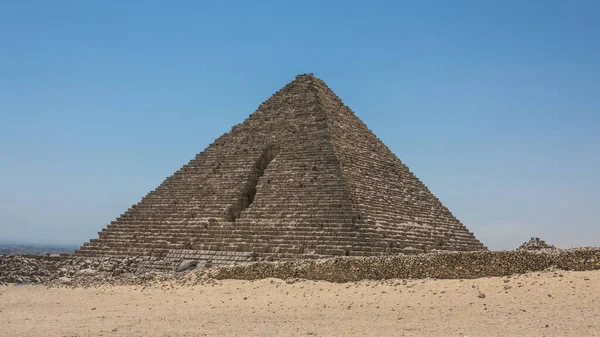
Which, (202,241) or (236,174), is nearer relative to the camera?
(202,241)

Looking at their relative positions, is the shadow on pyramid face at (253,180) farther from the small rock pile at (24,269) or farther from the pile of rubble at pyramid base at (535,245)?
the pile of rubble at pyramid base at (535,245)

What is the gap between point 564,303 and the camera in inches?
432

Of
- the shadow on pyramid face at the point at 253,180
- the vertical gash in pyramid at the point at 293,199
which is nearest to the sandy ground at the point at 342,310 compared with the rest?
the vertical gash in pyramid at the point at 293,199

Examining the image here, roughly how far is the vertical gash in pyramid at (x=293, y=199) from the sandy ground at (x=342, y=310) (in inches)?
218

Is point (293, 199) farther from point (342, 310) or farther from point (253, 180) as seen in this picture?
point (342, 310)

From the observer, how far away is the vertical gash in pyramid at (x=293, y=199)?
21.2 metres

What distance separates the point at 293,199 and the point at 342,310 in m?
10.6

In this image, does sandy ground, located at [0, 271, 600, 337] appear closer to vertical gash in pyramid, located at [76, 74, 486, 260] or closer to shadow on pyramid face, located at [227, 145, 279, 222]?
vertical gash in pyramid, located at [76, 74, 486, 260]

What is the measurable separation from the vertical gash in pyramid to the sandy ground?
5.54 metres

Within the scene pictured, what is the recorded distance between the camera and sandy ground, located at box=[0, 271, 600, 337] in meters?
10.3

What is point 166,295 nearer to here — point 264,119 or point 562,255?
point 562,255

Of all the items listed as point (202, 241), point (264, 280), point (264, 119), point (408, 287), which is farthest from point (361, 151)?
point (408, 287)

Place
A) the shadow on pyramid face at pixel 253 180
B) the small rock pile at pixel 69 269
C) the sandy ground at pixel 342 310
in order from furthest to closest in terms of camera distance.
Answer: the shadow on pyramid face at pixel 253 180, the small rock pile at pixel 69 269, the sandy ground at pixel 342 310

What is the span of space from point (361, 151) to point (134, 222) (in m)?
9.31
